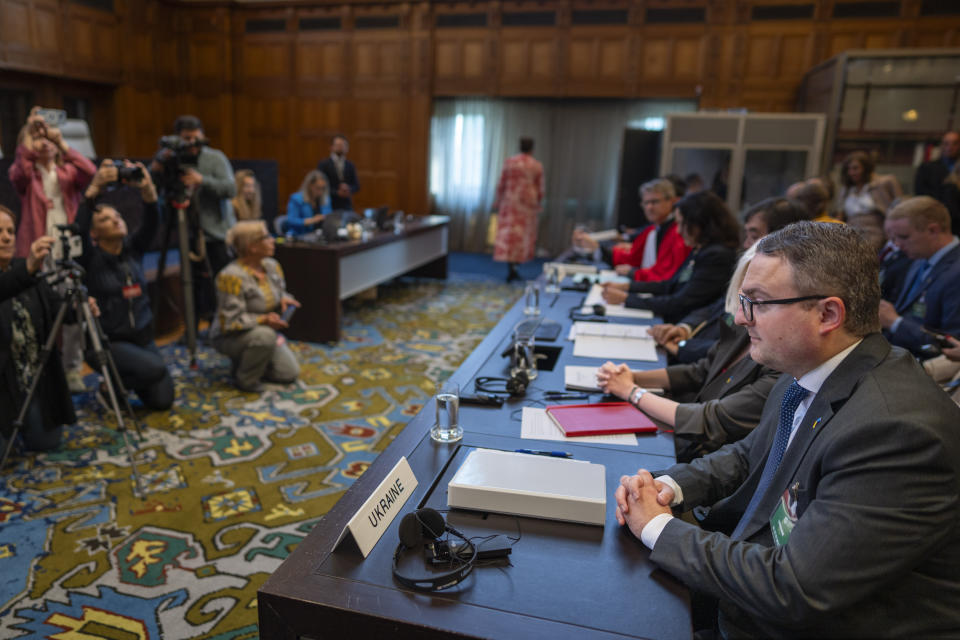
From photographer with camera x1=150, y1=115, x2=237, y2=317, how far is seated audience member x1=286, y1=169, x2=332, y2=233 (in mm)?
741

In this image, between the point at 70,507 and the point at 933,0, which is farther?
the point at 933,0

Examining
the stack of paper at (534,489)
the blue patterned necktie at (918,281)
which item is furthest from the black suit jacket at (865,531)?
the blue patterned necktie at (918,281)

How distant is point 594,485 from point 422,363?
3.04 metres

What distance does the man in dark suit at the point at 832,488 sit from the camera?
2.79 ft

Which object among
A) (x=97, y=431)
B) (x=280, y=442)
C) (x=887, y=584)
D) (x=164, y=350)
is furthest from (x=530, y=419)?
(x=164, y=350)

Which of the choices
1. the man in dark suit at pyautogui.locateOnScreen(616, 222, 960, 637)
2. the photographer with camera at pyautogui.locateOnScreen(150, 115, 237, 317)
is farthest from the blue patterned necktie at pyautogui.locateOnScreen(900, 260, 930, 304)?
the photographer with camera at pyautogui.locateOnScreen(150, 115, 237, 317)

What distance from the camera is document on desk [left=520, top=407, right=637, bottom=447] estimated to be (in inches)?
63.7

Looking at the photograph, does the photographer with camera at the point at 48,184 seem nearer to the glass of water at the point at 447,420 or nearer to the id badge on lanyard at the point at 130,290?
the id badge on lanyard at the point at 130,290

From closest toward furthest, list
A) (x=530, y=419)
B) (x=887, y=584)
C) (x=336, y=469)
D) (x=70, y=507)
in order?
(x=887, y=584) < (x=530, y=419) < (x=70, y=507) < (x=336, y=469)

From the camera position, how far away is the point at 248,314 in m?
3.67

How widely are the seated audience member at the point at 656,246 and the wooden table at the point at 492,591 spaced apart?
279cm

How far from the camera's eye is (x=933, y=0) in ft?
22.9

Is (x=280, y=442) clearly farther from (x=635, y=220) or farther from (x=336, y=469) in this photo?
(x=635, y=220)

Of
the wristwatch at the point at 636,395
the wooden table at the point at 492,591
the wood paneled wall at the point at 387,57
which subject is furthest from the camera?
the wood paneled wall at the point at 387,57
